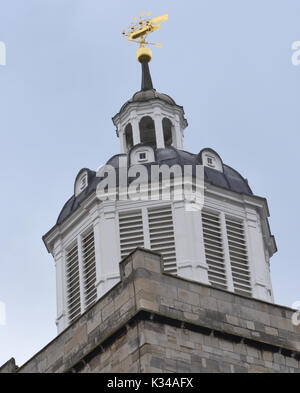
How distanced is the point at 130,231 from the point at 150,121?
790cm

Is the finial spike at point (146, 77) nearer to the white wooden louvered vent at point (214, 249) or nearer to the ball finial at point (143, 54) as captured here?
the ball finial at point (143, 54)

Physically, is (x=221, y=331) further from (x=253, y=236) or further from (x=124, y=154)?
(x=124, y=154)

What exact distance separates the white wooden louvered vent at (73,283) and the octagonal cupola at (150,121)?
5575 millimetres

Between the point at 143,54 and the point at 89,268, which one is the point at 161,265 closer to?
the point at 89,268

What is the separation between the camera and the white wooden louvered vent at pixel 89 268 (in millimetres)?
37906

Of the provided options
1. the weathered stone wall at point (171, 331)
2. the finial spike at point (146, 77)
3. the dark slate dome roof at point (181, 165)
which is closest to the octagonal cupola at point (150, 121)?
the finial spike at point (146, 77)

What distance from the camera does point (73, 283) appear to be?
129 feet

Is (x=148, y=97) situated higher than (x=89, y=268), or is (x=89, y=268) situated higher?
(x=148, y=97)

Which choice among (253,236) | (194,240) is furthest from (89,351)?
(253,236)

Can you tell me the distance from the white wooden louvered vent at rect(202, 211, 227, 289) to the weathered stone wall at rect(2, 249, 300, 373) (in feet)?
20.4

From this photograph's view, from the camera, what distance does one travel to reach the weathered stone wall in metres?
28.4

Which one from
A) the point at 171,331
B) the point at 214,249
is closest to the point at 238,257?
the point at 214,249

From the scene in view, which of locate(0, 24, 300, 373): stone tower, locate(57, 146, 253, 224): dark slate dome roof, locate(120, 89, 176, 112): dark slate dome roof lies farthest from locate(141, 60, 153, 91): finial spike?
locate(57, 146, 253, 224): dark slate dome roof

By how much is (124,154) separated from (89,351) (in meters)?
13.2
